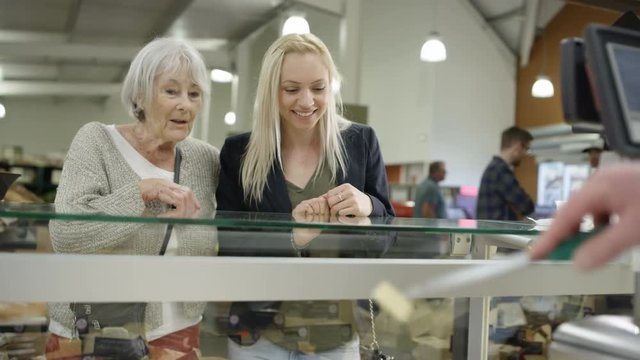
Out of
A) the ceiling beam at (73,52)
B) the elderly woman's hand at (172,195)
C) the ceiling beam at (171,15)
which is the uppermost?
the ceiling beam at (171,15)

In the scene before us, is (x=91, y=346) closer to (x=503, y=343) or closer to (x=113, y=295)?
(x=113, y=295)

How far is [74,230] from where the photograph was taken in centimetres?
80

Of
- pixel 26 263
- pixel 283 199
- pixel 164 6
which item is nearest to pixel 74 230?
pixel 26 263

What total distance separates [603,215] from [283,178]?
3.02ft

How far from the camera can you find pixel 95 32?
7875 millimetres

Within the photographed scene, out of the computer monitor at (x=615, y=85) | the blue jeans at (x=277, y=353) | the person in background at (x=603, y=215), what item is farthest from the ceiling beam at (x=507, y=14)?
the person in background at (x=603, y=215)

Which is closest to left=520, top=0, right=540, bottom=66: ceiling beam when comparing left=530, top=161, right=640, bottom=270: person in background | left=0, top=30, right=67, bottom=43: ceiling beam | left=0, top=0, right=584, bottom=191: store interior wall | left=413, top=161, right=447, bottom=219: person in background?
left=0, top=0, right=584, bottom=191: store interior wall

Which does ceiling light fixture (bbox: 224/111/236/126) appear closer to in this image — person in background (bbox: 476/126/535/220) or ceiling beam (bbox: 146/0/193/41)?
ceiling beam (bbox: 146/0/193/41)

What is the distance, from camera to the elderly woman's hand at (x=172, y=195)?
90cm

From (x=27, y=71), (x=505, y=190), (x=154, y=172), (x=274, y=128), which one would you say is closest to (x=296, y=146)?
(x=274, y=128)

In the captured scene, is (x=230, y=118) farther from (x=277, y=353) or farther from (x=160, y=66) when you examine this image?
(x=277, y=353)

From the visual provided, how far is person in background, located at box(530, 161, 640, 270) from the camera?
0.38 m

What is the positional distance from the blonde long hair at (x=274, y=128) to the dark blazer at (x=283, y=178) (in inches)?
0.6

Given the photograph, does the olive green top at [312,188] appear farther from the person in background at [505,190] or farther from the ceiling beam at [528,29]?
the ceiling beam at [528,29]
